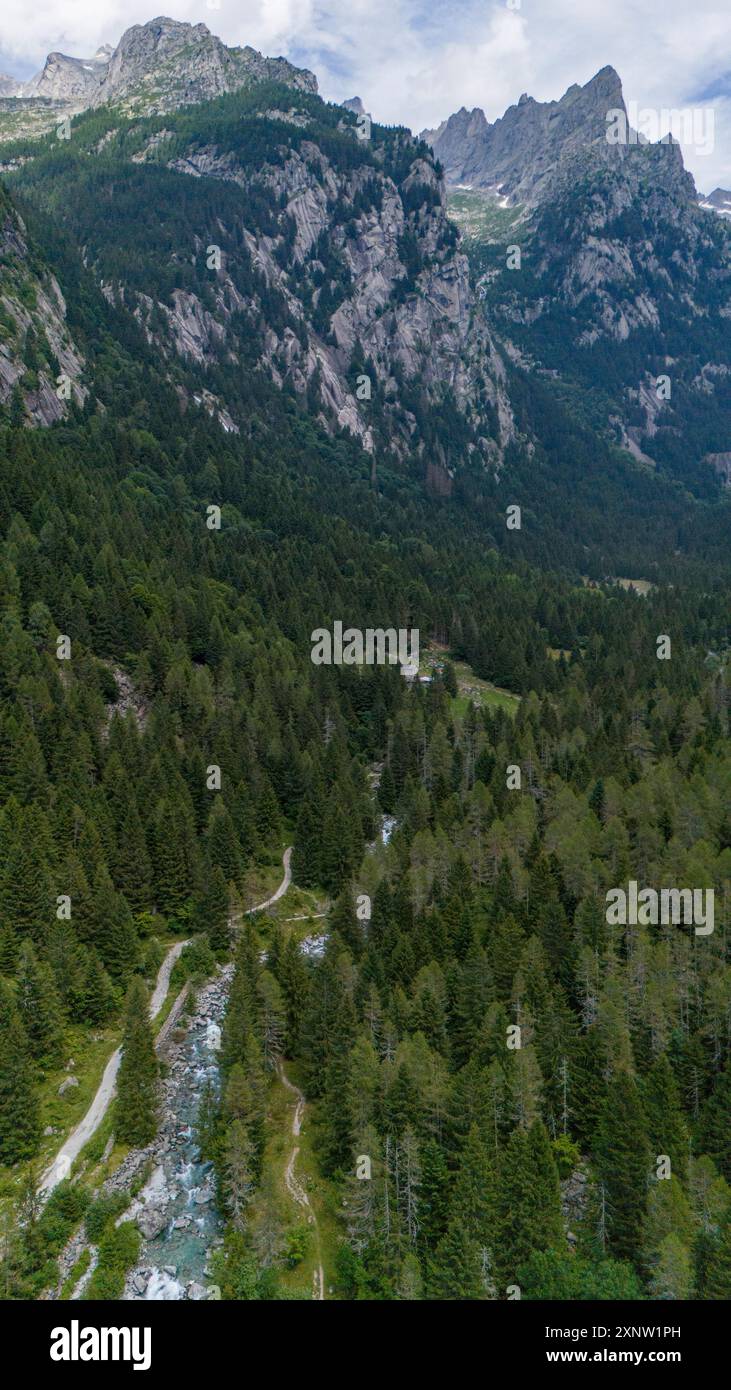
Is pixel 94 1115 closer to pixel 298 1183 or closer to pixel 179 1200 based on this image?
pixel 179 1200

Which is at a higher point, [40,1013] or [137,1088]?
[40,1013]

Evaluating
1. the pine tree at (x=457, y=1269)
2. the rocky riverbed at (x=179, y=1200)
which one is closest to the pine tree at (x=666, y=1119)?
the pine tree at (x=457, y=1269)

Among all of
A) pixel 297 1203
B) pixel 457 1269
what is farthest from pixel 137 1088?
pixel 457 1269

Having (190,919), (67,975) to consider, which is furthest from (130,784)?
(67,975)

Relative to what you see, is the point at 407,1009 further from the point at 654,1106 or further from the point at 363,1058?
the point at 654,1106

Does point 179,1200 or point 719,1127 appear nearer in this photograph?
point 179,1200
